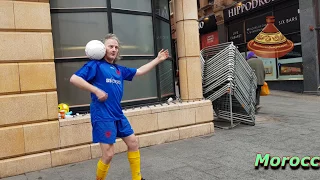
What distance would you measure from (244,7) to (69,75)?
13.7m

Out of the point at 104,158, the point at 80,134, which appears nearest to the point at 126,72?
the point at 104,158

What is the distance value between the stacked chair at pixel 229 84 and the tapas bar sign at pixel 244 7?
897 centimetres

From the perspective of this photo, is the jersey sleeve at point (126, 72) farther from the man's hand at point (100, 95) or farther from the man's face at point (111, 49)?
the man's hand at point (100, 95)

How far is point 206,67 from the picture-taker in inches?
312

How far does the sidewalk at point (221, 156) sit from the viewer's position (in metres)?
4.18

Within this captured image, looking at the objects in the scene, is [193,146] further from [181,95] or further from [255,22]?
[255,22]

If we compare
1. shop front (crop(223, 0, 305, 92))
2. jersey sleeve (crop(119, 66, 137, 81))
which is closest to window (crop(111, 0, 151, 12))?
jersey sleeve (crop(119, 66, 137, 81))

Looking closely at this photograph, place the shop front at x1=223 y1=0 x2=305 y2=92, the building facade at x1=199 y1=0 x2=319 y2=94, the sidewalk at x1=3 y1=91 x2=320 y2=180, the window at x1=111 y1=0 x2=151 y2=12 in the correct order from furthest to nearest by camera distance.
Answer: the shop front at x1=223 y1=0 x2=305 y2=92
the building facade at x1=199 y1=0 x2=319 y2=94
the window at x1=111 y1=0 x2=151 y2=12
the sidewalk at x1=3 y1=91 x2=320 y2=180

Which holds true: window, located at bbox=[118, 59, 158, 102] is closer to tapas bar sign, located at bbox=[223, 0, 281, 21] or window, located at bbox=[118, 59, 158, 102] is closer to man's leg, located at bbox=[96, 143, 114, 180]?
man's leg, located at bbox=[96, 143, 114, 180]

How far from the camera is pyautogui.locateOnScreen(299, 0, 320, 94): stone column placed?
43.3 feet

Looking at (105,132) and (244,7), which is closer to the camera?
(105,132)

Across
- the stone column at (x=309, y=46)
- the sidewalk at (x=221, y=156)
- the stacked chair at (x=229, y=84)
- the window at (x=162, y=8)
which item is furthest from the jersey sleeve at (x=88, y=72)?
the stone column at (x=309, y=46)

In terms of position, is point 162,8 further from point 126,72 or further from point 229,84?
point 126,72

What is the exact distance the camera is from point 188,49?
6633 mm
